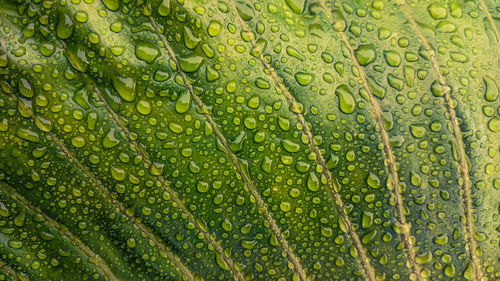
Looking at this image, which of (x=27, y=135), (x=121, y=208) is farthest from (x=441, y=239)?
(x=27, y=135)

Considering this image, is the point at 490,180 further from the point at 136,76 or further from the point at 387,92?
the point at 136,76

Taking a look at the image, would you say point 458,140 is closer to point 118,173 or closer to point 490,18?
point 490,18

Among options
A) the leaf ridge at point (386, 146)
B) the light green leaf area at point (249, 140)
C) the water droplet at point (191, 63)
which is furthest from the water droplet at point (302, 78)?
the water droplet at point (191, 63)

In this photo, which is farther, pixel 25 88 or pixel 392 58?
pixel 392 58

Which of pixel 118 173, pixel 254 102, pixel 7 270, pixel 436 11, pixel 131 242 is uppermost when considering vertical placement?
pixel 436 11

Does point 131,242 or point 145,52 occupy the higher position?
point 145,52

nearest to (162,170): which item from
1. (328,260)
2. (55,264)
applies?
(55,264)

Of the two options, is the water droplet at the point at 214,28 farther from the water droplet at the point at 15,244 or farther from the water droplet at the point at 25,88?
the water droplet at the point at 15,244

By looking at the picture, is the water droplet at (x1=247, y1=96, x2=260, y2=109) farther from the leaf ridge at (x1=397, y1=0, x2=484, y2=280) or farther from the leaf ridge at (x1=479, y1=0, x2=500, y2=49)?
the leaf ridge at (x1=479, y1=0, x2=500, y2=49)
